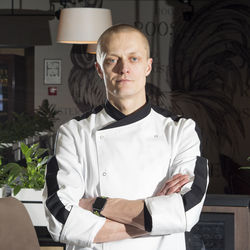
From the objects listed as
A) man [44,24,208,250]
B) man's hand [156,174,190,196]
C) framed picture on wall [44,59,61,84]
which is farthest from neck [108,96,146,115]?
framed picture on wall [44,59,61,84]

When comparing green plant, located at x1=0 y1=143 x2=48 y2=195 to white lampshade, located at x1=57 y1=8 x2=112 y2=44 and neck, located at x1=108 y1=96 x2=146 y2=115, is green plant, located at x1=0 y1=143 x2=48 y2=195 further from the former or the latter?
white lampshade, located at x1=57 y1=8 x2=112 y2=44

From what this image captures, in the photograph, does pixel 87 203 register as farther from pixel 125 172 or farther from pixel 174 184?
pixel 174 184

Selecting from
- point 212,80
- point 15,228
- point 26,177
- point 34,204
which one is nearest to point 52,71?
point 212,80

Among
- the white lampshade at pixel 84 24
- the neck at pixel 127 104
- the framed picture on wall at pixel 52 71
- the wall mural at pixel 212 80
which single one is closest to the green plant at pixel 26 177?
the neck at pixel 127 104

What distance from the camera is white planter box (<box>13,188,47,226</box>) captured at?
2123 millimetres

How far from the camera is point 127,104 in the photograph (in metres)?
1.50

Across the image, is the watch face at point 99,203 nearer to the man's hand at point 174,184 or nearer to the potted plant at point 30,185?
the man's hand at point 174,184

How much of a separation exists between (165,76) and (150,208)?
5.63 metres

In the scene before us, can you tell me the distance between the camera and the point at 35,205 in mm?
2121

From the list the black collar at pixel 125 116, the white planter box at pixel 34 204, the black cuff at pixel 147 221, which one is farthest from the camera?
the white planter box at pixel 34 204

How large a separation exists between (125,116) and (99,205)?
29cm

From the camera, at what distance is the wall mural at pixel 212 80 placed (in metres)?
6.80

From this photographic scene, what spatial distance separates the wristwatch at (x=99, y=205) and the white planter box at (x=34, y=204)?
2.41 ft

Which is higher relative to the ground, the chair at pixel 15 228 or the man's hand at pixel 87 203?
the man's hand at pixel 87 203
